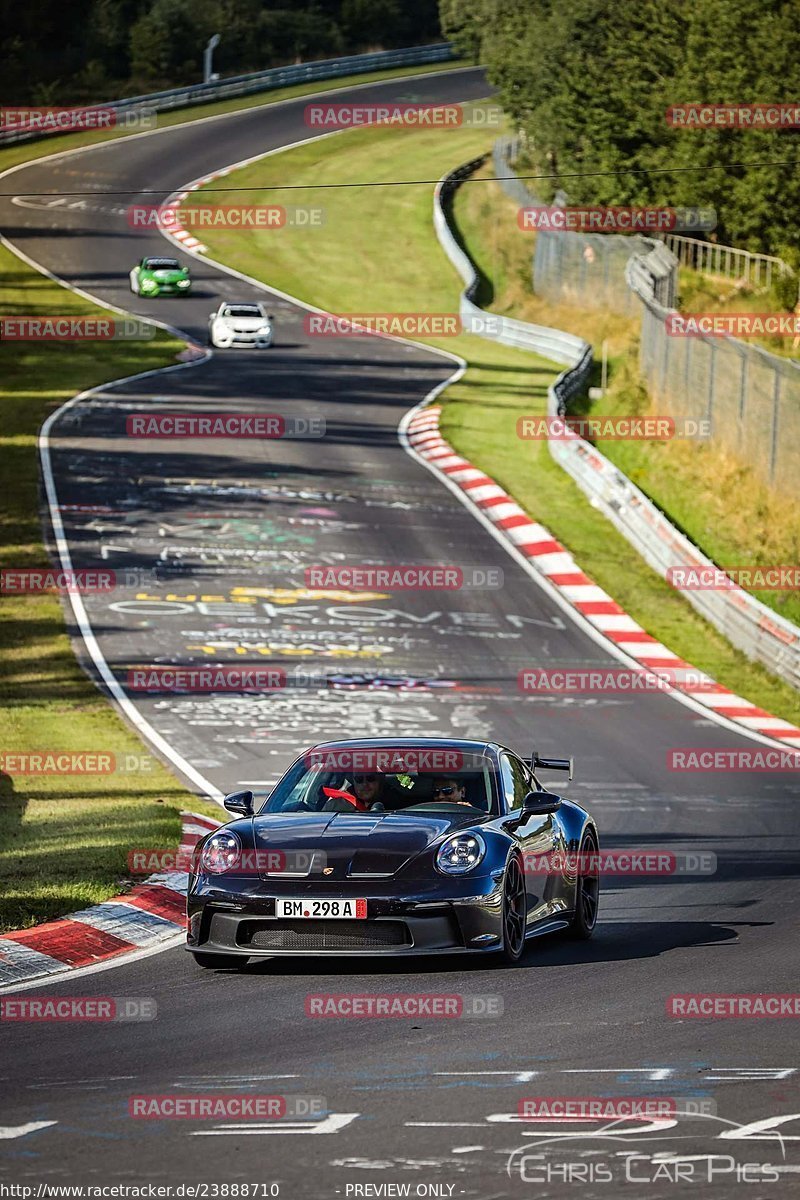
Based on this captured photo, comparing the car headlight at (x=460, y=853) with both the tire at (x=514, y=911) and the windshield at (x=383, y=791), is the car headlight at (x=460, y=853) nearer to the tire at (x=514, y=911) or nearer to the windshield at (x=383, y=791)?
the tire at (x=514, y=911)

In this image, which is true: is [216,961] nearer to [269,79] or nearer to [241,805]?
[241,805]

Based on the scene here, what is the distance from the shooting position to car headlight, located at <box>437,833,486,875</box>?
416 inches

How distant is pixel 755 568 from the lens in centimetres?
3044

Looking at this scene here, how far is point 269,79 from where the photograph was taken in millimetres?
97375

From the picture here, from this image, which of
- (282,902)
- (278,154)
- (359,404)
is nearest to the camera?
(282,902)

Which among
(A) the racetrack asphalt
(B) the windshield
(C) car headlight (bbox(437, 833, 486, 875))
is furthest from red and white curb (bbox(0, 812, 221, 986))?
(C) car headlight (bbox(437, 833, 486, 875))

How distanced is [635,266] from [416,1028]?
3888cm

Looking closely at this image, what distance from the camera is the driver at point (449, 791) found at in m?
11.6

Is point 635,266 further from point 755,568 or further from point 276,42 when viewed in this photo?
point 276,42

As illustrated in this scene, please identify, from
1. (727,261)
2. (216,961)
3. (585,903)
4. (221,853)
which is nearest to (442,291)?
(727,261)

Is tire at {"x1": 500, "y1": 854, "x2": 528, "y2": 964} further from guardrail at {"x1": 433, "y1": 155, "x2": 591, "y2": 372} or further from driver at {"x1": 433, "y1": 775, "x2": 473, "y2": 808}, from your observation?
guardrail at {"x1": 433, "y1": 155, "x2": 591, "y2": 372}

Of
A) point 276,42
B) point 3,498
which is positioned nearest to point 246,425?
point 3,498

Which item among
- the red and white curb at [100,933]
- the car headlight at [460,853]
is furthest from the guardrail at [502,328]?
the car headlight at [460,853]

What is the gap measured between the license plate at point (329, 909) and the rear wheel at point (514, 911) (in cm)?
83
